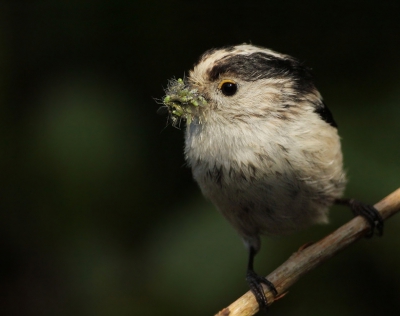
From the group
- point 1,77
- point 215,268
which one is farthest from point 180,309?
point 1,77

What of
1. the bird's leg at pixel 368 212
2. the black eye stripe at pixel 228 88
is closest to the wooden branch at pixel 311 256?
the bird's leg at pixel 368 212

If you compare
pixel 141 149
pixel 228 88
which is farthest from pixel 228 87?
pixel 141 149

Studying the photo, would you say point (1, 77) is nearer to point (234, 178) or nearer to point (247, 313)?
point (234, 178)

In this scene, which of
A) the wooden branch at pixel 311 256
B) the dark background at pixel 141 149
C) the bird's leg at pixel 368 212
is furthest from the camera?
the dark background at pixel 141 149

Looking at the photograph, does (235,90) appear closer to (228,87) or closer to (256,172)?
(228,87)

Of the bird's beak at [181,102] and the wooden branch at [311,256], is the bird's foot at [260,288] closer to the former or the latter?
the wooden branch at [311,256]

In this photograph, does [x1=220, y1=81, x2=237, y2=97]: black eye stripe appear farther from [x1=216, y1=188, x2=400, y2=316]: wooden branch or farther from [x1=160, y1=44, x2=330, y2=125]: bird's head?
[x1=216, y1=188, x2=400, y2=316]: wooden branch
